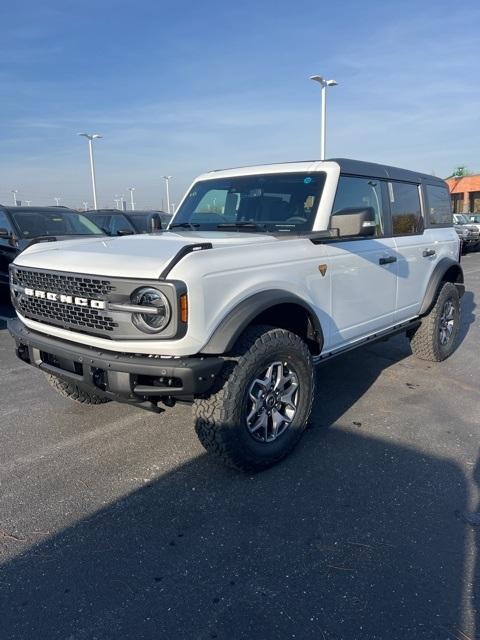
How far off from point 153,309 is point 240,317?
504 mm

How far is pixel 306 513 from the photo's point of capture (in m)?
2.64

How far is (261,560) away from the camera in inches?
90.6

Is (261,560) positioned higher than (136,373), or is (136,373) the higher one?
(136,373)

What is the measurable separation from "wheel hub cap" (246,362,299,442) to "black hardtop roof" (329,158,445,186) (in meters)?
1.70

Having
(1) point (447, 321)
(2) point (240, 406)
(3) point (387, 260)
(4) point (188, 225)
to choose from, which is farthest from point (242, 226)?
(1) point (447, 321)

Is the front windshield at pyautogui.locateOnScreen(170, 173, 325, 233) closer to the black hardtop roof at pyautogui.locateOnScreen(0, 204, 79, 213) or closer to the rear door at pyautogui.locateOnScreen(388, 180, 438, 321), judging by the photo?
the rear door at pyautogui.locateOnScreen(388, 180, 438, 321)

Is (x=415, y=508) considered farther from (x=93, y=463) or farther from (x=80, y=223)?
(x=80, y=223)

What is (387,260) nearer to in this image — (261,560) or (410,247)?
(410,247)

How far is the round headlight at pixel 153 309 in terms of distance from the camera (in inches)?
99.0

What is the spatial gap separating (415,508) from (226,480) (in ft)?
3.64

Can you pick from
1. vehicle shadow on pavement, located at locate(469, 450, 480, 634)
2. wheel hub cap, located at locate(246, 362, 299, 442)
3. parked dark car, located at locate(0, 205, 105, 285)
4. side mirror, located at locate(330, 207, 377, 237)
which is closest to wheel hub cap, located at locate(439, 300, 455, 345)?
side mirror, located at locate(330, 207, 377, 237)

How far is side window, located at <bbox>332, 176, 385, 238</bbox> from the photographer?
145 inches

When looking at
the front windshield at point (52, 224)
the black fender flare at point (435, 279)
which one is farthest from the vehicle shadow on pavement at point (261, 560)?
the front windshield at point (52, 224)

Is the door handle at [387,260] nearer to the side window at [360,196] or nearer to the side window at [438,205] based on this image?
the side window at [360,196]
